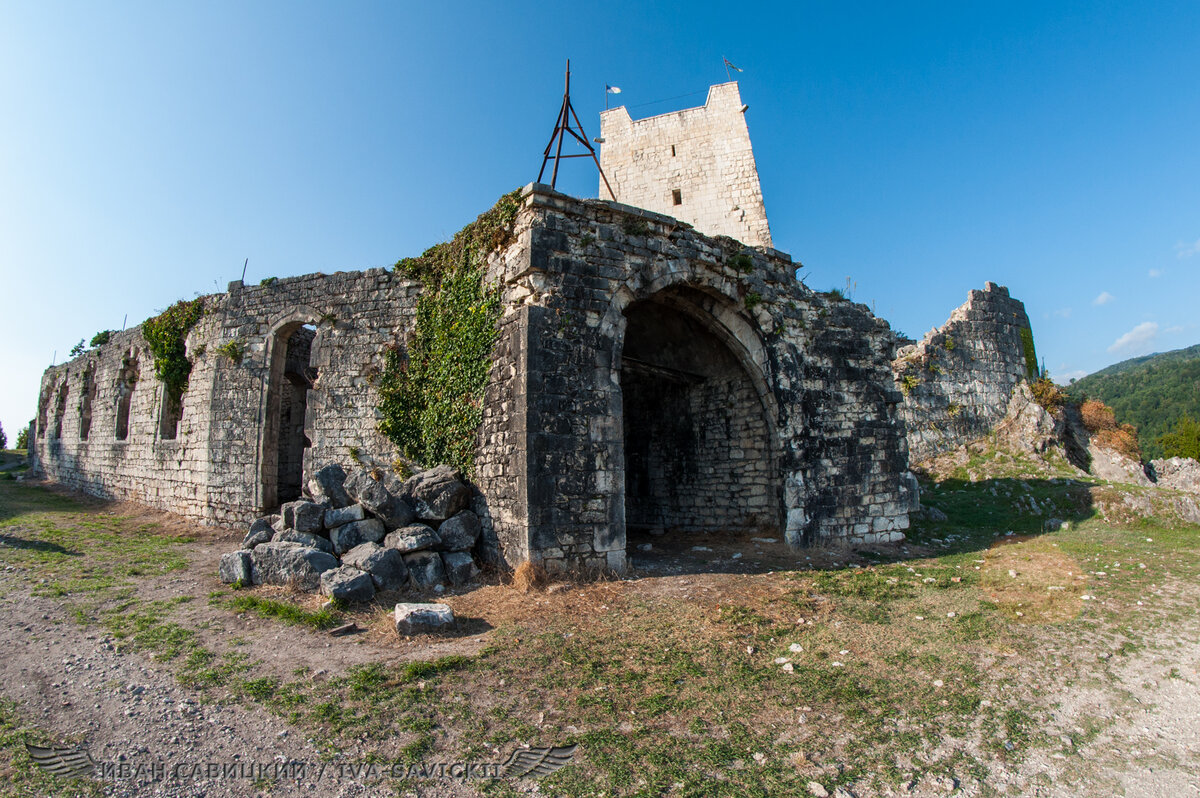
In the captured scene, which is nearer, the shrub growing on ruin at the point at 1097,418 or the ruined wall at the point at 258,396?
the ruined wall at the point at 258,396

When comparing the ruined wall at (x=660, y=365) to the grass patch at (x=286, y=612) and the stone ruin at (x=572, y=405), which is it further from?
the grass patch at (x=286, y=612)

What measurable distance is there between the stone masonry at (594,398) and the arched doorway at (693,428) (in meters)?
0.04

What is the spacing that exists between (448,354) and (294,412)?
6.78m

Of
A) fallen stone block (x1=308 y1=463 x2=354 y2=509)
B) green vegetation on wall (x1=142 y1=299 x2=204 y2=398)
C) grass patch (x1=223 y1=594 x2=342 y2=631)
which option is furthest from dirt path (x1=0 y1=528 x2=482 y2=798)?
green vegetation on wall (x1=142 y1=299 x2=204 y2=398)

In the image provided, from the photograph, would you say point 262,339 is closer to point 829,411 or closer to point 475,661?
point 475,661

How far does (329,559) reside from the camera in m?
6.76

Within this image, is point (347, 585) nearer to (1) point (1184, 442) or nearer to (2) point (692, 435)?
(2) point (692, 435)

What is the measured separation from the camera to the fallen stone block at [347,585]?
20.1 ft

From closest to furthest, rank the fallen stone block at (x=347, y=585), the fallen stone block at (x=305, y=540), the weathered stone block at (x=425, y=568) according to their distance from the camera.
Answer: the fallen stone block at (x=347, y=585) → the weathered stone block at (x=425, y=568) → the fallen stone block at (x=305, y=540)

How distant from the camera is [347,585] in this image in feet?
20.2

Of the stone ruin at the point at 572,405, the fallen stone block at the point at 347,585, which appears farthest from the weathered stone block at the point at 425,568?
the fallen stone block at the point at 347,585

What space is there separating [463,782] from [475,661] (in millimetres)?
1611

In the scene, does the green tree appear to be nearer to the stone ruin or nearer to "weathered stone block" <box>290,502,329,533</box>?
the stone ruin

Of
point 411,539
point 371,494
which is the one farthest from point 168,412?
point 411,539
